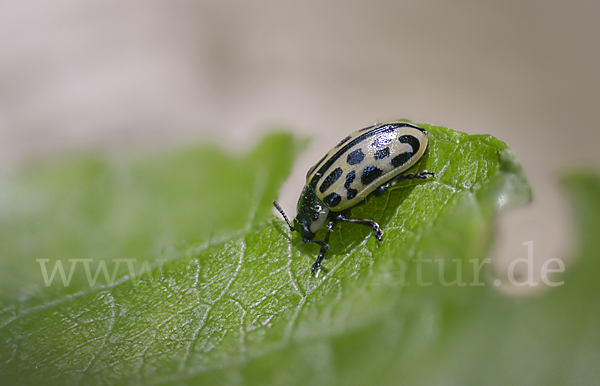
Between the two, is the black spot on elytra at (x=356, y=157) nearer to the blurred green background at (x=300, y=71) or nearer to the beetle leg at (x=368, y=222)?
the beetle leg at (x=368, y=222)

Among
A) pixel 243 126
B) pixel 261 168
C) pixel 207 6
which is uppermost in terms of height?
pixel 207 6

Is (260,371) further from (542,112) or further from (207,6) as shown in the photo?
(207,6)

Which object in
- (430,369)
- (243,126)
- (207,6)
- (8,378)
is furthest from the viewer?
(207,6)

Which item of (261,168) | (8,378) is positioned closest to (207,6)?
(261,168)

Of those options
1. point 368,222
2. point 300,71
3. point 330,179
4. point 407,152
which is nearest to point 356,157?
point 330,179

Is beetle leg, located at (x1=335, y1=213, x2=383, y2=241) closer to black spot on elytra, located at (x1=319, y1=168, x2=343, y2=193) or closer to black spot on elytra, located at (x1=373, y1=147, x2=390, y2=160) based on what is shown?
black spot on elytra, located at (x1=319, y1=168, x2=343, y2=193)

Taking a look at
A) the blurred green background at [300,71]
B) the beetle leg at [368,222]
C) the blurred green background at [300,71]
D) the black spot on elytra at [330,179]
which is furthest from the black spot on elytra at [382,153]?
the blurred green background at [300,71]
